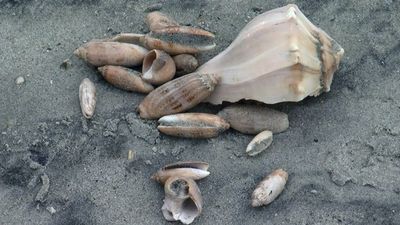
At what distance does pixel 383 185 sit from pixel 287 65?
514mm

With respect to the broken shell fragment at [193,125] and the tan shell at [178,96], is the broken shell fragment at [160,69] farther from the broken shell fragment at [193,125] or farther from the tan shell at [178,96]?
the broken shell fragment at [193,125]

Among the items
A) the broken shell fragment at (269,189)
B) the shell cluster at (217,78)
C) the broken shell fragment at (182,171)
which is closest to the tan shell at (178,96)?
the shell cluster at (217,78)

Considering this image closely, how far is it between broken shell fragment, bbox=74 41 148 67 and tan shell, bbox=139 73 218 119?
21 centimetres

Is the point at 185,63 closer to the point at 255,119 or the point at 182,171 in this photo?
the point at 255,119

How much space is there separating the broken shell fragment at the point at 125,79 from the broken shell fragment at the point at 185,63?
13cm

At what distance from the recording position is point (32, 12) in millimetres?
3084

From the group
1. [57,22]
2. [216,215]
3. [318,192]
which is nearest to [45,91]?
[57,22]

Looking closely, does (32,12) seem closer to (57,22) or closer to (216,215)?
(57,22)

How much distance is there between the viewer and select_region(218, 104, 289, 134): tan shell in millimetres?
2643

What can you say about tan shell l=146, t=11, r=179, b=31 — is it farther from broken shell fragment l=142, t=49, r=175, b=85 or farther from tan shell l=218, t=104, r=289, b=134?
tan shell l=218, t=104, r=289, b=134

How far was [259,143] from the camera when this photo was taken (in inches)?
102

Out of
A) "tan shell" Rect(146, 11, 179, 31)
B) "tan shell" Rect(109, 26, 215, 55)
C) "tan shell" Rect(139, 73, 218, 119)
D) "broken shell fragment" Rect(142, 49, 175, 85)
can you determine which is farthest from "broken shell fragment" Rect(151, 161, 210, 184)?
"tan shell" Rect(146, 11, 179, 31)

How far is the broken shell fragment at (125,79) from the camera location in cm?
275

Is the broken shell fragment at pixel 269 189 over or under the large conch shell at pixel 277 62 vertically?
under
